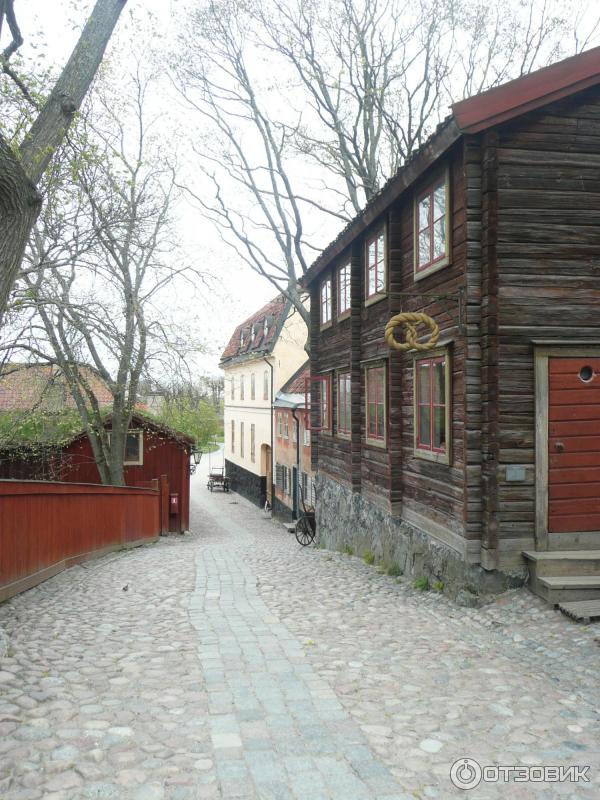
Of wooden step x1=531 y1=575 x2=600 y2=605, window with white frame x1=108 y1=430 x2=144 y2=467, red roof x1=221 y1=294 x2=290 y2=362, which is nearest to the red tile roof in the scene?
wooden step x1=531 y1=575 x2=600 y2=605

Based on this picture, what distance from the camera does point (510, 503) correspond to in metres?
7.94

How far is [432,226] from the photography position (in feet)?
30.7

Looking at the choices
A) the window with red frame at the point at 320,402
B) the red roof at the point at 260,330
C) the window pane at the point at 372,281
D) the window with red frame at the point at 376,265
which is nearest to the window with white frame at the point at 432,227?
the window with red frame at the point at 376,265

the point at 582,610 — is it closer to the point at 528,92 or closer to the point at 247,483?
the point at 528,92

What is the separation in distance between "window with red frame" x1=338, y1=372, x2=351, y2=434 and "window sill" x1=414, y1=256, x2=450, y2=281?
14.7 ft

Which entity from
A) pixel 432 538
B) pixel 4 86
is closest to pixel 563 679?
pixel 432 538

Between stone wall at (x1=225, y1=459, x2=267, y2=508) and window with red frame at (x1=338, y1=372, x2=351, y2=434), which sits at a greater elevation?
window with red frame at (x1=338, y1=372, x2=351, y2=434)

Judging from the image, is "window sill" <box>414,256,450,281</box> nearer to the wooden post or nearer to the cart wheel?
the cart wheel

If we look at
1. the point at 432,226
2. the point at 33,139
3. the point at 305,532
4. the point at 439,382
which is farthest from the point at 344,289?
the point at 33,139

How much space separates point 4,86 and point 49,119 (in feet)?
6.42

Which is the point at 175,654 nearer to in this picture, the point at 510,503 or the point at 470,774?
the point at 470,774

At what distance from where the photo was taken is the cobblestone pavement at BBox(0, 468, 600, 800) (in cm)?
383

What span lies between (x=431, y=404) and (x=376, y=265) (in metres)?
3.49

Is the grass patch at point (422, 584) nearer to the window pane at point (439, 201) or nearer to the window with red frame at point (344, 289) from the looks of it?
the window pane at point (439, 201)
